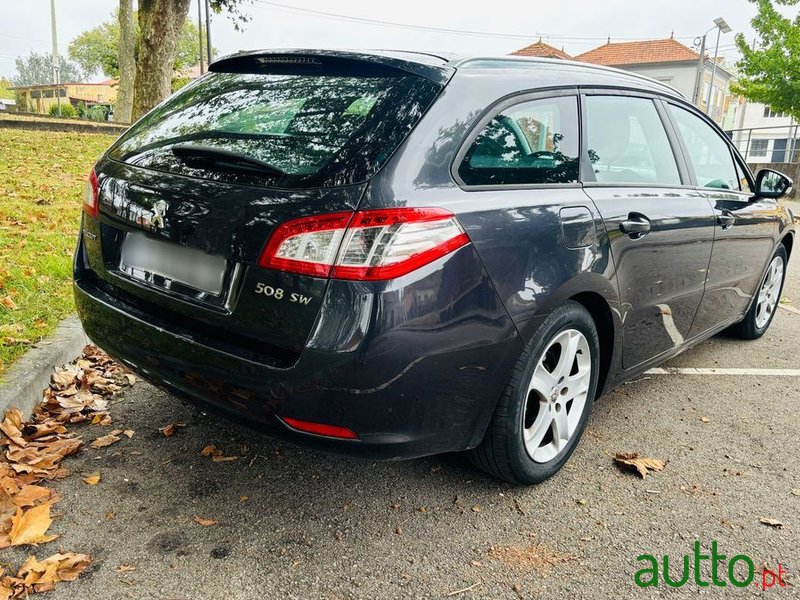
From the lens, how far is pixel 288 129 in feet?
7.59

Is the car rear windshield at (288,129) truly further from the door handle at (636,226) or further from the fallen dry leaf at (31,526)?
the fallen dry leaf at (31,526)

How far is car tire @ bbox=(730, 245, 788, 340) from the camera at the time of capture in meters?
4.79

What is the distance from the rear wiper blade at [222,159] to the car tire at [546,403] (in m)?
1.11

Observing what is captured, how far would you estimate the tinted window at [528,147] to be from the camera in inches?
91.1

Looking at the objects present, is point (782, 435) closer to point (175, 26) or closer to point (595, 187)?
point (595, 187)

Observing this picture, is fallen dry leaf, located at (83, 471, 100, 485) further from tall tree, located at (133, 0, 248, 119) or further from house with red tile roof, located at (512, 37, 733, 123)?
house with red tile roof, located at (512, 37, 733, 123)

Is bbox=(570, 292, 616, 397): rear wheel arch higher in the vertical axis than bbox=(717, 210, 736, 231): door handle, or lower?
lower

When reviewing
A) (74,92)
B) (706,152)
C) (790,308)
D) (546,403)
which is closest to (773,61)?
(790,308)

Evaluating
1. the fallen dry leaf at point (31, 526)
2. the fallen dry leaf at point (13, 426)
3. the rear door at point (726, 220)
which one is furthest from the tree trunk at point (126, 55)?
the fallen dry leaf at point (31, 526)

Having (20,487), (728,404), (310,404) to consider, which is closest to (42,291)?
(20,487)

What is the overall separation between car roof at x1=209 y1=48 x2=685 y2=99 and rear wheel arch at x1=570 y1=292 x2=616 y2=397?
0.89 m

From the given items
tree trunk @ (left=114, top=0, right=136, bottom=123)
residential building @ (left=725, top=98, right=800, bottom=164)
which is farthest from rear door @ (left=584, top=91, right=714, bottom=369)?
tree trunk @ (left=114, top=0, right=136, bottom=123)

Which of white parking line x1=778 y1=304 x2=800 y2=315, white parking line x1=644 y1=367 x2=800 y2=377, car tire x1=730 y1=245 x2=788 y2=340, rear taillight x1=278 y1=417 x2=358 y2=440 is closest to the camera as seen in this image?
rear taillight x1=278 y1=417 x2=358 y2=440

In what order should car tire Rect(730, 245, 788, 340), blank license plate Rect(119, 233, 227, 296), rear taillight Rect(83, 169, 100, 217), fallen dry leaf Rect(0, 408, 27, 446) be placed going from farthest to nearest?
car tire Rect(730, 245, 788, 340), fallen dry leaf Rect(0, 408, 27, 446), rear taillight Rect(83, 169, 100, 217), blank license plate Rect(119, 233, 227, 296)
